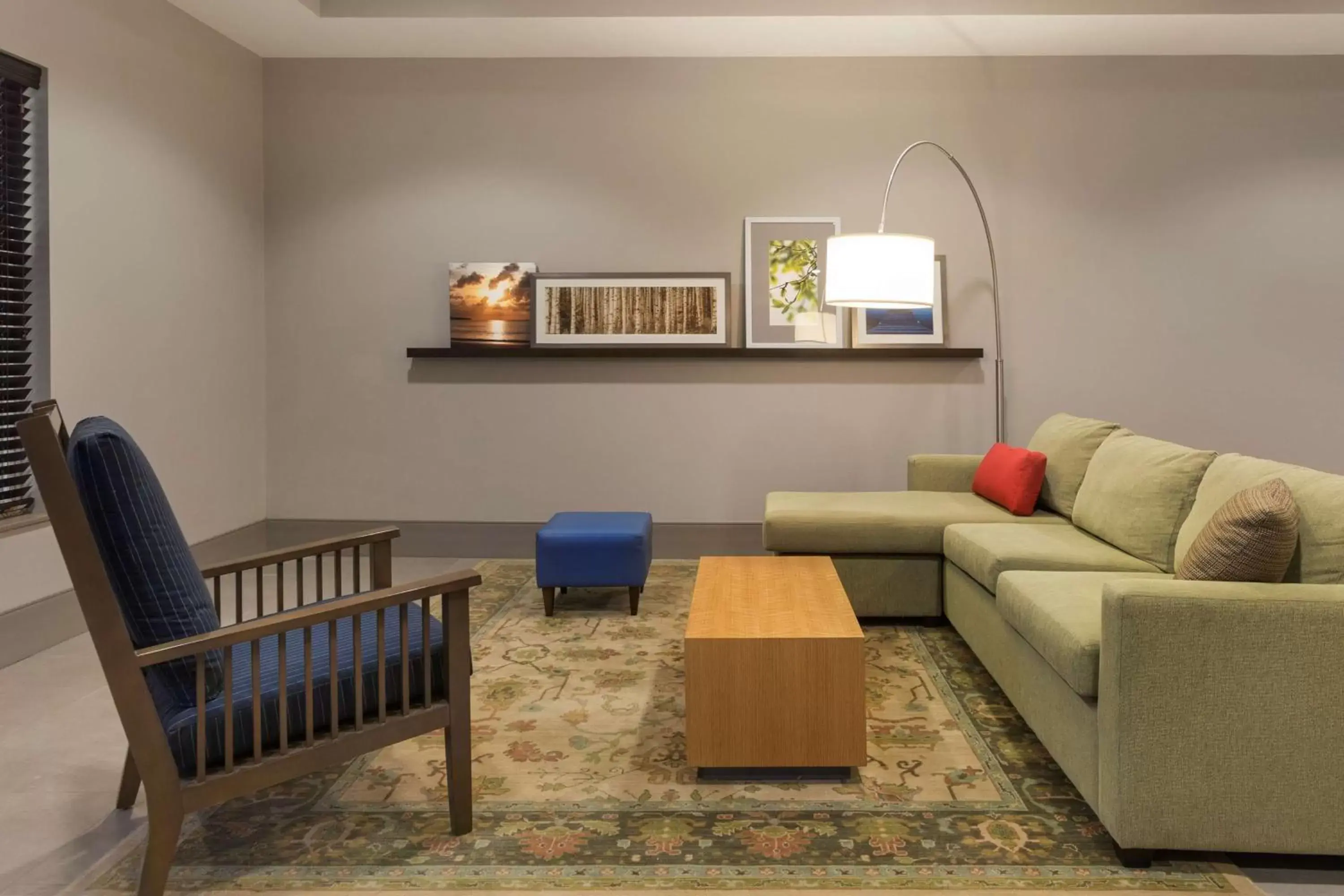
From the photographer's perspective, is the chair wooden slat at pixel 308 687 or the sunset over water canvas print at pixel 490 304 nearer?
the chair wooden slat at pixel 308 687

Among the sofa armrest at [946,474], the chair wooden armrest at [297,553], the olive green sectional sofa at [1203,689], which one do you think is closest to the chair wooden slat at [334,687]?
the chair wooden armrest at [297,553]

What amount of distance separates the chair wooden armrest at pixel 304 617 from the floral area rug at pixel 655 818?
0.60m

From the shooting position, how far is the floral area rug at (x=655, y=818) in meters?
2.35

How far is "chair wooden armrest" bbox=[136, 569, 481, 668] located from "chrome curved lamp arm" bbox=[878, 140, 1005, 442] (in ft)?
13.4

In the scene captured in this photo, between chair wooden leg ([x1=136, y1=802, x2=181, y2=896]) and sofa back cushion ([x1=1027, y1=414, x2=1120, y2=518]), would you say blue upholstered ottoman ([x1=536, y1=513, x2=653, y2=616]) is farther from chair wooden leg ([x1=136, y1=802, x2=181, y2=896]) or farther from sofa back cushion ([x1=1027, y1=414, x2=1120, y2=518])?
chair wooden leg ([x1=136, y1=802, x2=181, y2=896])

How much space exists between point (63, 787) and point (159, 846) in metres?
1.03

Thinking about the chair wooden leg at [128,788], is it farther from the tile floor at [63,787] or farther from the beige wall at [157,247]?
the beige wall at [157,247]

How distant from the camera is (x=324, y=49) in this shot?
6.10 m

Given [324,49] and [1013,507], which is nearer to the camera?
[1013,507]

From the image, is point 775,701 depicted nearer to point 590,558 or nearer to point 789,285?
point 590,558

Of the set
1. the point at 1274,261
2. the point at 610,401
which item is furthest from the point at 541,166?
the point at 1274,261

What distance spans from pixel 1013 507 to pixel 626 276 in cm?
284

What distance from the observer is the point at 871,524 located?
4.61 m

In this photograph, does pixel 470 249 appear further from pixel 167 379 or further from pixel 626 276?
pixel 167 379
